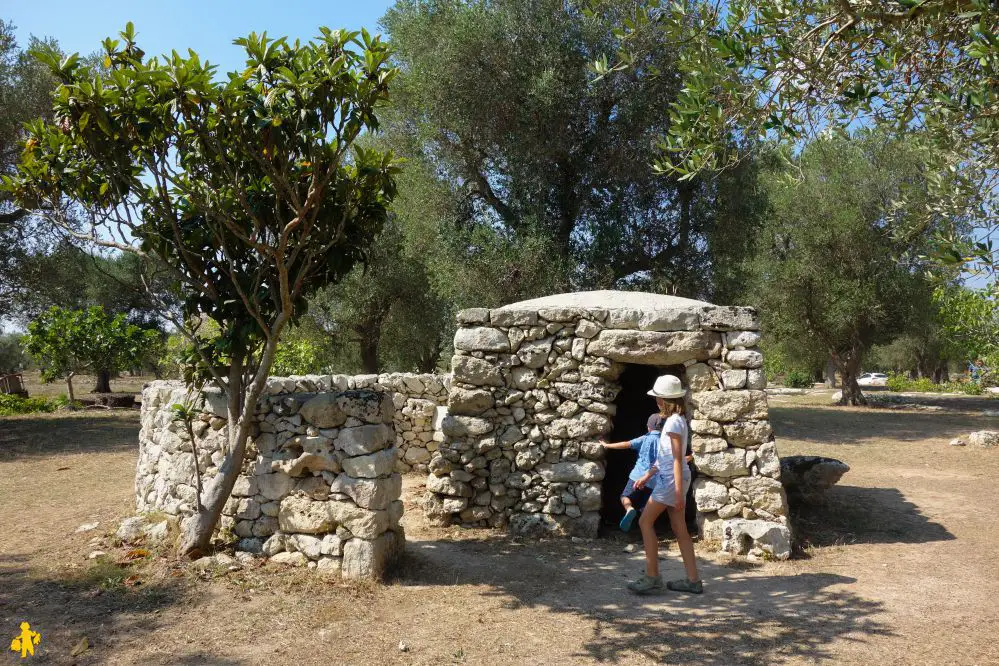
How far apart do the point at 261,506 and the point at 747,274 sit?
53.8 ft

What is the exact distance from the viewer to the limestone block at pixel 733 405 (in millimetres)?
6789

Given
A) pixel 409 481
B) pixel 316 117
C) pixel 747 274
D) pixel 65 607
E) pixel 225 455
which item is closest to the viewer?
pixel 65 607

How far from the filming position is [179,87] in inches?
197

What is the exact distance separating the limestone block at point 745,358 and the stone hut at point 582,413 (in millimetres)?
11

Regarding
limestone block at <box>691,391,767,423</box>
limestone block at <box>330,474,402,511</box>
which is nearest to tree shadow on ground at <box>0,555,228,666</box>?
limestone block at <box>330,474,402,511</box>

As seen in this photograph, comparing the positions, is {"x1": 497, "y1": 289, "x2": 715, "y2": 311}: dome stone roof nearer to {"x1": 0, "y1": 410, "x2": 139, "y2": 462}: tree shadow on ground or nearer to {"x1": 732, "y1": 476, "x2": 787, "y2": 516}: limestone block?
{"x1": 732, "y1": 476, "x2": 787, "y2": 516}: limestone block

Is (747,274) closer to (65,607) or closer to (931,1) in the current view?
(931,1)

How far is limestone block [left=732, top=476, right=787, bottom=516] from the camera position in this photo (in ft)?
21.7

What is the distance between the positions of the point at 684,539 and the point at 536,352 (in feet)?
8.87

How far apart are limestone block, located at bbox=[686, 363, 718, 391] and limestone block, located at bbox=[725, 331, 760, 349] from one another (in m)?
0.34

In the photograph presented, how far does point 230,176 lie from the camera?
5359 mm

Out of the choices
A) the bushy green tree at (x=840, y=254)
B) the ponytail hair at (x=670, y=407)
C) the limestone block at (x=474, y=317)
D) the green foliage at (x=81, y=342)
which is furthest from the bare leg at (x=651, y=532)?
the green foliage at (x=81, y=342)

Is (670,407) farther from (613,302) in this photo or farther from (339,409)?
(339,409)

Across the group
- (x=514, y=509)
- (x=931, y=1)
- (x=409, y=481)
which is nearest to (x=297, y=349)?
(x=409, y=481)
